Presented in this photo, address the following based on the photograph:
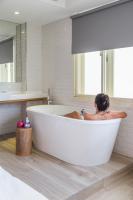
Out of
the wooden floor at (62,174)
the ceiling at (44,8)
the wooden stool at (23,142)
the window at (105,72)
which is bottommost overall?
the wooden floor at (62,174)

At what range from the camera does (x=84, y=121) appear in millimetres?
2582

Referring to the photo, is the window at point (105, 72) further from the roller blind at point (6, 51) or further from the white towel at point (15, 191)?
the white towel at point (15, 191)

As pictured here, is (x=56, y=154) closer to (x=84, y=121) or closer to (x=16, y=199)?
(x=84, y=121)

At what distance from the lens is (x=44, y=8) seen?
3551mm

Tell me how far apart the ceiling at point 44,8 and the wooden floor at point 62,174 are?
7.80ft

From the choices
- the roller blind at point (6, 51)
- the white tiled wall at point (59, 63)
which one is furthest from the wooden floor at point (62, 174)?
the roller blind at point (6, 51)

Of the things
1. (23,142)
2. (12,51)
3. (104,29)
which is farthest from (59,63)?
(23,142)

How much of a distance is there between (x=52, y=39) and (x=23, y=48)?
26.4 inches

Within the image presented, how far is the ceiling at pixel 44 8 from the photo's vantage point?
3.26 metres

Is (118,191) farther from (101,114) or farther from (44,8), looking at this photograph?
(44,8)

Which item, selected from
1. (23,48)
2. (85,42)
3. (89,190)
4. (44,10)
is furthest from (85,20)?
(89,190)

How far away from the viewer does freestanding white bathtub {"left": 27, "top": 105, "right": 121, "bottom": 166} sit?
8.55 ft

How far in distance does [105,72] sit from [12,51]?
212 cm

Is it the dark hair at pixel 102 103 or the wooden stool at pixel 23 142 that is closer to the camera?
the dark hair at pixel 102 103
